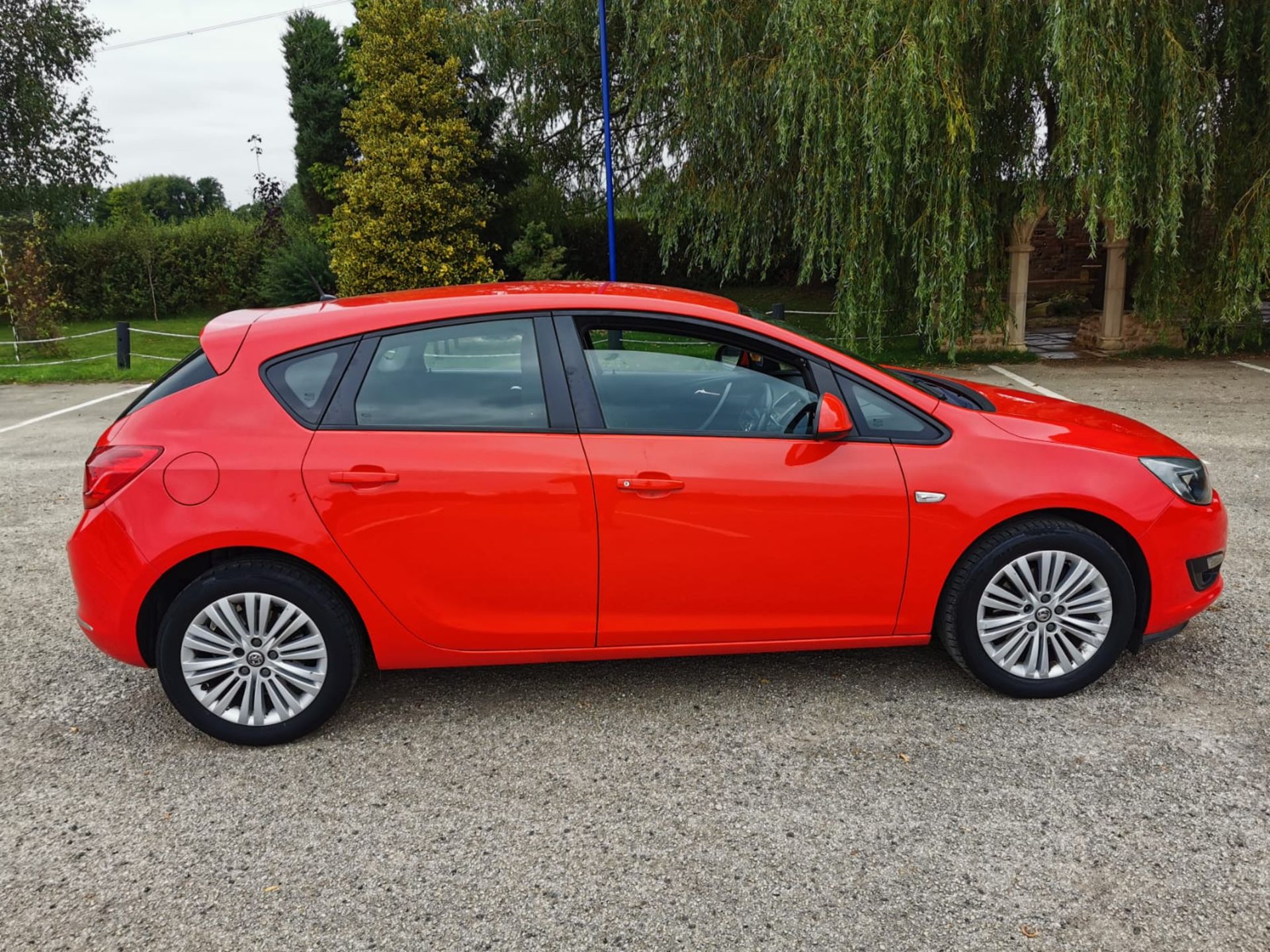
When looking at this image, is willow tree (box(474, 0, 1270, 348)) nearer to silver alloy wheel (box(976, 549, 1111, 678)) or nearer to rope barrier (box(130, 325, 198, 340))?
silver alloy wheel (box(976, 549, 1111, 678))

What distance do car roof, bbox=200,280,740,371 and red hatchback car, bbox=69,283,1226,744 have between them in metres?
0.01

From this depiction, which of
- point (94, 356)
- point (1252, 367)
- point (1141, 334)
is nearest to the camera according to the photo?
point (1252, 367)

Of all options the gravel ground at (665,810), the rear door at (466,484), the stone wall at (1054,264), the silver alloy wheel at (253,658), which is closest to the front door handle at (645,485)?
the rear door at (466,484)

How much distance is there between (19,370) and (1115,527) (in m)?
17.3

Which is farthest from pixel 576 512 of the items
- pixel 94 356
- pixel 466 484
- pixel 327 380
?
pixel 94 356

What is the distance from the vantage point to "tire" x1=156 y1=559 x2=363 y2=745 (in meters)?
3.43

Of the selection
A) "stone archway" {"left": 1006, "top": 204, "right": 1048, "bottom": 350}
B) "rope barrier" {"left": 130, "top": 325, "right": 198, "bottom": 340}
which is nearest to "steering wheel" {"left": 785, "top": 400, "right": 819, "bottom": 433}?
"stone archway" {"left": 1006, "top": 204, "right": 1048, "bottom": 350}

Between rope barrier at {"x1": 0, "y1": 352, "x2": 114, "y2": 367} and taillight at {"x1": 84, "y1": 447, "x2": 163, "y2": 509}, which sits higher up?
taillight at {"x1": 84, "y1": 447, "x2": 163, "y2": 509}

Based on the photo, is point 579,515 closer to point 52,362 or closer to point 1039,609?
point 1039,609

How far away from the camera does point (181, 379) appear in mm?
3611

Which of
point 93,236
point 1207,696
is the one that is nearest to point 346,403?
point 1207,696

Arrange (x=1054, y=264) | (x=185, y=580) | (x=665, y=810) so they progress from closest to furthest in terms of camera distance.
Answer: (x=665, y=810) → (x=185, y=580) → (x=1054, y=264)

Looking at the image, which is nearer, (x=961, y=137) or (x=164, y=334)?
(x=961, y=137)

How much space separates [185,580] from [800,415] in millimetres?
2324
